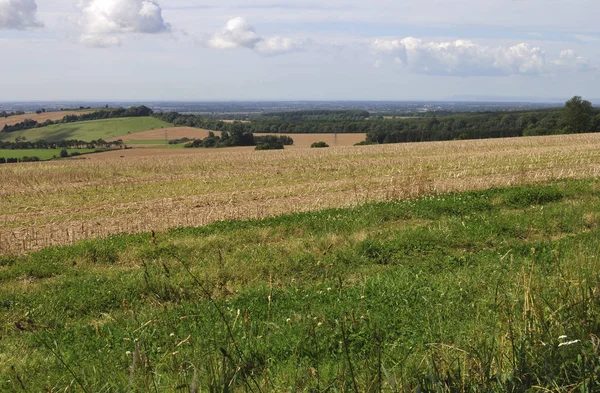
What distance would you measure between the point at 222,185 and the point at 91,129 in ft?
240

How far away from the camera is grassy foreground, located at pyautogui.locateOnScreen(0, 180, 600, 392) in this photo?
3.93 metres

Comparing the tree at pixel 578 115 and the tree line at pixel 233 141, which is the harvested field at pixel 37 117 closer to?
the tree line at pixel 233 141

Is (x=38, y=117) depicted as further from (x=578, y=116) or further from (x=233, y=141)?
(x=578, y=116)

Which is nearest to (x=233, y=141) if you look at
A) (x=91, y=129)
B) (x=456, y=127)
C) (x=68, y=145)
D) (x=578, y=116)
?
(x=68, y=145)

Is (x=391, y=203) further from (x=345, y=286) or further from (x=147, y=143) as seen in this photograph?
(x=147, y=143)

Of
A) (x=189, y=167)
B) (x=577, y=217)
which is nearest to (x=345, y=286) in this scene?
(x=577, y=217)

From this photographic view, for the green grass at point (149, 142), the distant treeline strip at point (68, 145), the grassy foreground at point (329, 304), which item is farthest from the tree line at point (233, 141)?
the grassy foreground at point (329, 304)

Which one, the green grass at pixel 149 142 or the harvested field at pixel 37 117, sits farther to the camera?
the harvested field at pixel 37 117

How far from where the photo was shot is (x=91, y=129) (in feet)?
300

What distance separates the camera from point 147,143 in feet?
239

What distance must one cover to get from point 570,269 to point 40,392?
5320 mm

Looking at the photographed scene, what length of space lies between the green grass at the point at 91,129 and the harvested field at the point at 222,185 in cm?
4969

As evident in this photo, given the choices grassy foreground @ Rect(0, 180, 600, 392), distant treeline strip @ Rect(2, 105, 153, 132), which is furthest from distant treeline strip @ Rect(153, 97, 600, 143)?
grassy foreground @ Rect(0, 180, 600, 392)

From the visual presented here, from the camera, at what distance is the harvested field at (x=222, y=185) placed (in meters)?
16.4
